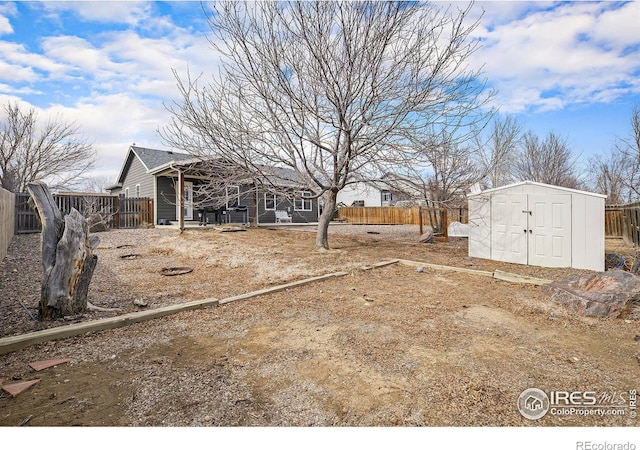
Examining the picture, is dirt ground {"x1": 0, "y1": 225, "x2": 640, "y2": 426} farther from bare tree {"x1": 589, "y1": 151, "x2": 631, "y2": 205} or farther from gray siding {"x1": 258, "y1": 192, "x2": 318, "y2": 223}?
bare tree {"x1": 589, "y1": 151, "x2": 631, "y2": 205}

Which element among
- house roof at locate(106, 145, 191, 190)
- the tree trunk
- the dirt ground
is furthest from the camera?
house roof at locate(106, 145, 191, 190)

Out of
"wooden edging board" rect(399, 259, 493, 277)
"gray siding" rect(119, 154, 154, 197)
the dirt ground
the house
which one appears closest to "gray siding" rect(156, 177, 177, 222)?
the house

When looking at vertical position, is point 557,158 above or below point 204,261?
above

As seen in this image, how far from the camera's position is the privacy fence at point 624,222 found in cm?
1066

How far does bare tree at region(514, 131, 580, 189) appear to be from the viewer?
63.0 ft

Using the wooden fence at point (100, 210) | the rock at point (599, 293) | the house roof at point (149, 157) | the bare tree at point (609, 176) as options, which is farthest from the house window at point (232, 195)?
the bare tree at point (609, 176)

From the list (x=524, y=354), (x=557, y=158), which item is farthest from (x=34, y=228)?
(x=557, y=158)

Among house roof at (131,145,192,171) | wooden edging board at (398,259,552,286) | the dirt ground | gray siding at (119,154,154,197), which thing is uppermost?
house roof at (131,145,192,171)

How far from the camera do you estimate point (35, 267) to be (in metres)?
6.67

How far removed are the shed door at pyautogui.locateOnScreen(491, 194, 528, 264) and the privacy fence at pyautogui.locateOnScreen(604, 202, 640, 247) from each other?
18.7 feet

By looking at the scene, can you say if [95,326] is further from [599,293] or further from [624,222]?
[624,222]

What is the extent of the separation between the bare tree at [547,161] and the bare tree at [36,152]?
25.8 m
